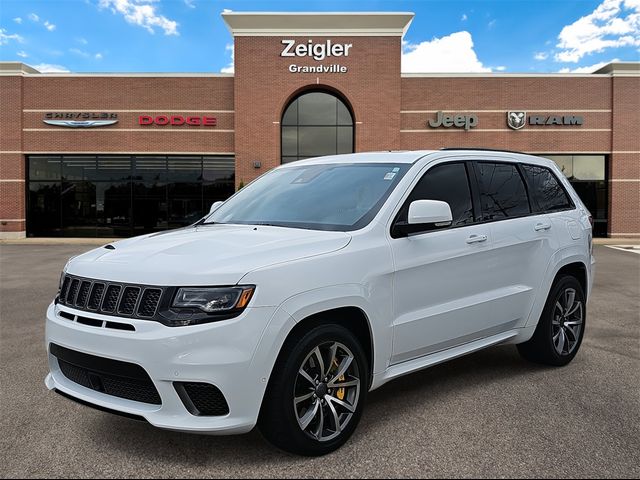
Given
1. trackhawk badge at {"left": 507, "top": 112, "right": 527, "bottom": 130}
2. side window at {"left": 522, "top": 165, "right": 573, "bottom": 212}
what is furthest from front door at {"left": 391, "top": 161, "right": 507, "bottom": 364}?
trackhawk badge at {"left": 507, "top": 112, "right": 527, "bottom": 130}

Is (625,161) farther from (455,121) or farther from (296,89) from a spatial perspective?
(296,89)

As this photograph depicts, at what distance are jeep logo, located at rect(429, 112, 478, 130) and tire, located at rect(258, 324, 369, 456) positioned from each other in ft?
82.4

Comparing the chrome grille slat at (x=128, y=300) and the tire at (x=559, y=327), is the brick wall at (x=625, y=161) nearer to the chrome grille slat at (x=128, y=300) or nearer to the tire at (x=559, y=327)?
the tire at (x=559, y=327)

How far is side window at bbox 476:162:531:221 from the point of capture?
4602mm

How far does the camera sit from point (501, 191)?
4.80 metres

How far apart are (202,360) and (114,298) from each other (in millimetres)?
655

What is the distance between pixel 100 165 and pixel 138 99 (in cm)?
380

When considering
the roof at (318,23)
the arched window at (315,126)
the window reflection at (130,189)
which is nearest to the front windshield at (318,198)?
Answer: the arched window at (315,126)

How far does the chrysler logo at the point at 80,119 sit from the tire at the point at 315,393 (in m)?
26.8

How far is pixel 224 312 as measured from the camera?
9.53 ft

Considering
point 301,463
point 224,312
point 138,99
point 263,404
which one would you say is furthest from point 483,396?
point 138,99

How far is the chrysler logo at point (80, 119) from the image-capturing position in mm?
27328

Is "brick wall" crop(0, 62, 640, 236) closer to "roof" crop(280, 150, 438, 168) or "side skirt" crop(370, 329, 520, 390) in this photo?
"roof" crop(280, 150, 438, 168)

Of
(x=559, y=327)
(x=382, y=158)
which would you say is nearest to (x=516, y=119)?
(x=559, y=327)
